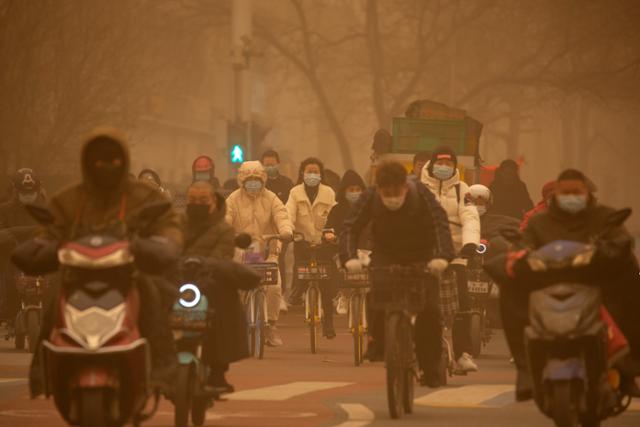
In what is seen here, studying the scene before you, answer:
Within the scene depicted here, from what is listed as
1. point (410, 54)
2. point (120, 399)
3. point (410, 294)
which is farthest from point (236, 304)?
point (410, 54)

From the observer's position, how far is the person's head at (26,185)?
20891mm

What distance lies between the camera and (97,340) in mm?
10508

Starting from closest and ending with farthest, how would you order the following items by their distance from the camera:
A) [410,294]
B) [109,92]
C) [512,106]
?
1. [410,294]
2. [109,92]
3. [512,106]

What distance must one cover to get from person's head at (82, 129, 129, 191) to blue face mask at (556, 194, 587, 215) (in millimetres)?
2573

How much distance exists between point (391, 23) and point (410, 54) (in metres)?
1.23

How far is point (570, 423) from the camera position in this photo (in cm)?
1127

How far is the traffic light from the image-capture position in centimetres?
3275

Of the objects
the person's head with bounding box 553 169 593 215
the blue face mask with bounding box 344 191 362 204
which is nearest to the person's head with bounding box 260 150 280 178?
the blue face mask with bounding box 344 191 362 204

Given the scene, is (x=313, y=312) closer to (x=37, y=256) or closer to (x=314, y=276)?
(x=314, y=276)

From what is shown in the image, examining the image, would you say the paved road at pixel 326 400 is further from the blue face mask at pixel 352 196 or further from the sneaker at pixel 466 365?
the blue face mask at pixel 352 196

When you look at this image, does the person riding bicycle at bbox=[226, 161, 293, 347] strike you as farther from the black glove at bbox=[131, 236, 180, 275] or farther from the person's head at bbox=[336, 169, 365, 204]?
the black glove at bbox=[131, 236, 180, 275]

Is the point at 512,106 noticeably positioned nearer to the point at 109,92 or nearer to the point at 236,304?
the point at 109,92

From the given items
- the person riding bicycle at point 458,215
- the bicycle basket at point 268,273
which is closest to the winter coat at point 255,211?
the bicycle basket at point 268,273

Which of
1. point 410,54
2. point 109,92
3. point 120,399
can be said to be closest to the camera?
point 120,399
